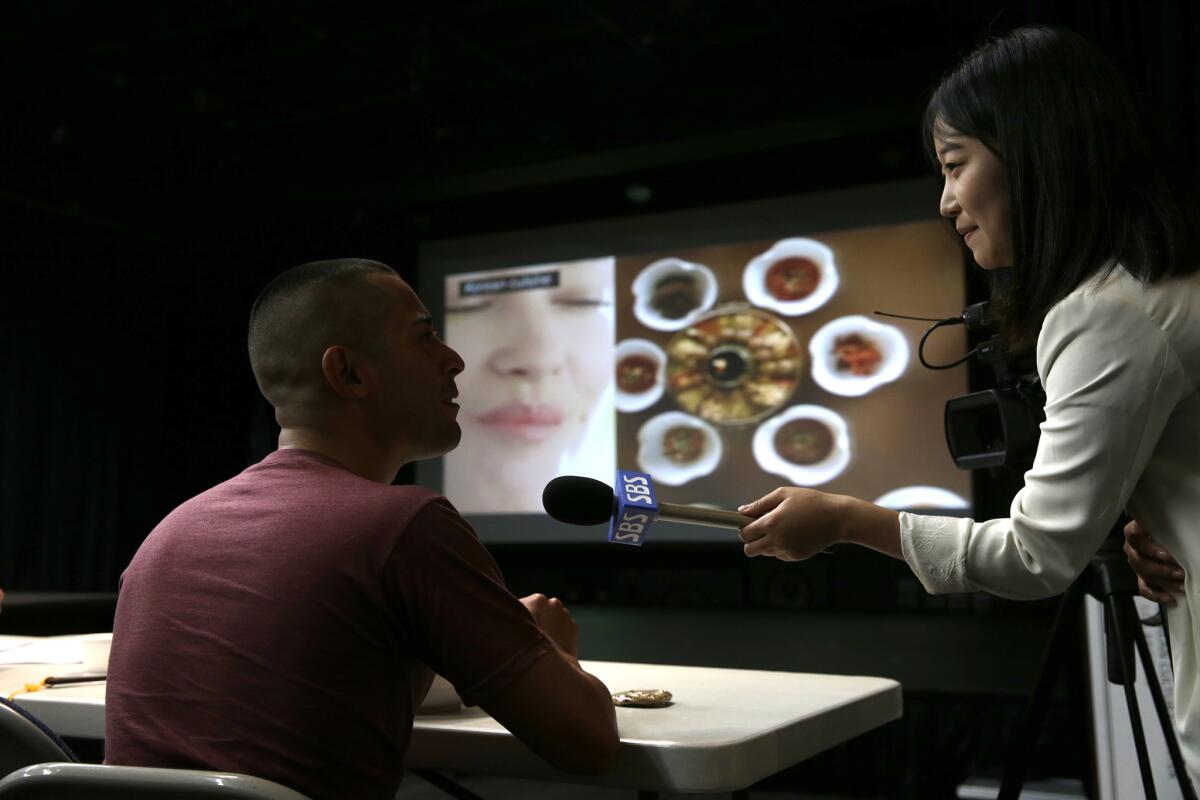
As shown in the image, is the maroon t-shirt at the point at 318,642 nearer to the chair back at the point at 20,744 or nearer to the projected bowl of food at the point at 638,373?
the chair back at the point at 20,744

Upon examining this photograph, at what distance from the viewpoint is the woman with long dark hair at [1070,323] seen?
100 centimetres

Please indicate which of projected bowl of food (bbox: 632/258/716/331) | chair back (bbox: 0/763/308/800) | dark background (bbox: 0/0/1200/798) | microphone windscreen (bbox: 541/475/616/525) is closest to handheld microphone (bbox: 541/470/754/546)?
microphone windscreen (bbox: 541/475/616/525)

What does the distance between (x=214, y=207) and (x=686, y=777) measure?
5.43 m

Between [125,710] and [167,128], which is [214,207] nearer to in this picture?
[167,128]

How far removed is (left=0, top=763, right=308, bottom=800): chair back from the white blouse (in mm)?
748

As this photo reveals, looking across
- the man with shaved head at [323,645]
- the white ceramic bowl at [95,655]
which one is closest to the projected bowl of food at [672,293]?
the white ceramic bowl at [95,655]

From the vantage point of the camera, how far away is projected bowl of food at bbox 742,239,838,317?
4320 mm

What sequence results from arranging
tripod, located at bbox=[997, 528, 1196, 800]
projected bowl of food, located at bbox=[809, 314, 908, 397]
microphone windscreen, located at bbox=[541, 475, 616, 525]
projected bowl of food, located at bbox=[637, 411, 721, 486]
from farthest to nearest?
projected bowl of food, located at bbox=[637, 411, 721, 486] < projected bowl of food, located at bbox=[809, 314, 908, 397] < tripod, located at bbox=[997, 528, 1196, 800] < microphone windscreen, located at bbox=[541, 475, 616, 525]

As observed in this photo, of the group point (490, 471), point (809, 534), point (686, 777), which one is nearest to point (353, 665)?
point (686, 777)

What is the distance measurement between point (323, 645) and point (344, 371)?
0.36 metres

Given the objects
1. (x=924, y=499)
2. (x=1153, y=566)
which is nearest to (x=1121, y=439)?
(x=1153, y=566)

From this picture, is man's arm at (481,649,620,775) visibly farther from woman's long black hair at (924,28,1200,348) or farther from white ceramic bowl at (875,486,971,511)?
white ceramic bowl at (875,486,971,511)

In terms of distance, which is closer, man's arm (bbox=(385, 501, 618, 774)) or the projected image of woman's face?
man's arm (bbox=(385, 501, 618, 774))

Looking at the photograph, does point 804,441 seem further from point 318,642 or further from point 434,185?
point 318,642
